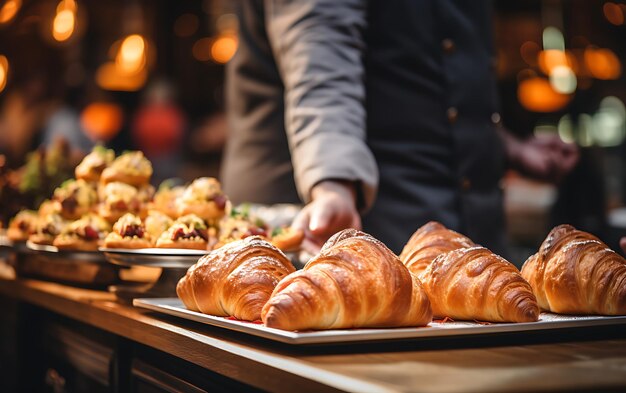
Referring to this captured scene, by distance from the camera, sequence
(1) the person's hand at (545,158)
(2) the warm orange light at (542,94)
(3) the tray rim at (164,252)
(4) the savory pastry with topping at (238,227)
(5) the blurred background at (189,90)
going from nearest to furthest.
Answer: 1. (3) the tray rim at (164,252)
2. (4) the savory pastry with topping at (238,227)
3. (1) the person's hand at (545,158)
4. (5) the blurred background at (189,90)
5. (2) the warm orange light at (542,94)

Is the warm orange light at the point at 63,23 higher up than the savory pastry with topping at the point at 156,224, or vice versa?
the warm orange light at the point at 63,23

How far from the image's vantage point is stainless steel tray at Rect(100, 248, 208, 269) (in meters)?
1.87

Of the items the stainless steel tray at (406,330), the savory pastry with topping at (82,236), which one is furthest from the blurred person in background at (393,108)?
the stainless steel tray at (406,330)

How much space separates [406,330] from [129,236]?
0.96 metres

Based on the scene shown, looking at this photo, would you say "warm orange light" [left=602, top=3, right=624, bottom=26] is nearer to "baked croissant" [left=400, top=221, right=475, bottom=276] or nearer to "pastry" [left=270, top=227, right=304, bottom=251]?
"pastry" [left=270, top=227, right=304, bottom=251]

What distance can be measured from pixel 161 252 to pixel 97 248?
0.48 meters

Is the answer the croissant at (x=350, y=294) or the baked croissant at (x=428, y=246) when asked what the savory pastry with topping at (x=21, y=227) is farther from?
the croissant at (x=350, y=294)

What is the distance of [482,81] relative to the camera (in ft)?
9.76

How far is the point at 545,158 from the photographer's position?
320 centimetres

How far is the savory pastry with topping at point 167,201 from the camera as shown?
86.4 inches

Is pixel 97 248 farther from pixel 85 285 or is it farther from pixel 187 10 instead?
pixel 187 10

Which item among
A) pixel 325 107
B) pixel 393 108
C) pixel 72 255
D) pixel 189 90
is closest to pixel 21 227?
pixel 72 255

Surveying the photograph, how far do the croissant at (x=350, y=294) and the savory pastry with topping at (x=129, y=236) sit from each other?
0.78 meters

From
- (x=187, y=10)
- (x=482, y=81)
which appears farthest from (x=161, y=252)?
(x=187, y=10)
